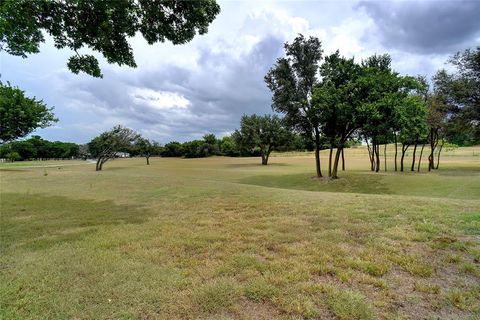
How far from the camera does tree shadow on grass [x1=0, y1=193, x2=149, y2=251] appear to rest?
6.32 m

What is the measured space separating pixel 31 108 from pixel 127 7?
27.8 metres

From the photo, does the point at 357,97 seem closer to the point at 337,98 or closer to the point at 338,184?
the point at 337,98

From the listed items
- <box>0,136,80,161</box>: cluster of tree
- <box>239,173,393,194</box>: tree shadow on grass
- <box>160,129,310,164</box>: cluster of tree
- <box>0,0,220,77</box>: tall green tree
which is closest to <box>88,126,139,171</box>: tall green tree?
<box>160,129,310,164</box>: cluster of tree

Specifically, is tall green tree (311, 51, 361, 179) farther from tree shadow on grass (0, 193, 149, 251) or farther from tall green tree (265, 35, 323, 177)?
tree shadow on grass (0, 193, 149, 251)

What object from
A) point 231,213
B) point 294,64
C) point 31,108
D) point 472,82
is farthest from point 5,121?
point 472,82

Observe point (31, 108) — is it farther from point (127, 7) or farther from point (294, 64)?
point (127, 7)

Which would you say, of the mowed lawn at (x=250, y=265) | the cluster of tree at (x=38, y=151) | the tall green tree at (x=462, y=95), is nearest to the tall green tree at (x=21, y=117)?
the mowed lawn at (x=250, y=265)

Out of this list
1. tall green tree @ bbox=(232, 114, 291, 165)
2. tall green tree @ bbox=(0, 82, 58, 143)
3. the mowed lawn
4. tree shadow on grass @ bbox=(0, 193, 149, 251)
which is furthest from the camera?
tall green tree @ bbox=(232, 114, 291, 165)

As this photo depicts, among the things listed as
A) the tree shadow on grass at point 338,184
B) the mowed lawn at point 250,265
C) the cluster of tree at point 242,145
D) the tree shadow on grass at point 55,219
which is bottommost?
the tree shadow on grass at point 338,184

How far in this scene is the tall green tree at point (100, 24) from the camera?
6676mm

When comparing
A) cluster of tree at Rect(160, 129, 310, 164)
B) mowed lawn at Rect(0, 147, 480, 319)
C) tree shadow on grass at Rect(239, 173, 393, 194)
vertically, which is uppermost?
cluster of tree at Rect(160, 129, 310, 164)

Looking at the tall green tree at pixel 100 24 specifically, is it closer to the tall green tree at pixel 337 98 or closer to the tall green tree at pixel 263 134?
the tall green tree at pixel 337 98

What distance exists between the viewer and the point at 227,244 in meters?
5.42

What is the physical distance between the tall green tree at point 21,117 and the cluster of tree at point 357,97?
23646 mm
